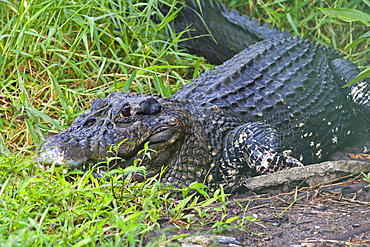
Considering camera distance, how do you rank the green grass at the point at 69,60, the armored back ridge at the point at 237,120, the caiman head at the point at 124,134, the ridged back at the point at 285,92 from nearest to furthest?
the caiman head at the point at 124,134
the armored back ridge at the point at 237,120
the ridged back at the point at 285,92
the green grass at the point at 69,60

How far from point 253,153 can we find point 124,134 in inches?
41.5

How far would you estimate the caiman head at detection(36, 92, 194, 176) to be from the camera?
312cm

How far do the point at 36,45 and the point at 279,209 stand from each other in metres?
3.30

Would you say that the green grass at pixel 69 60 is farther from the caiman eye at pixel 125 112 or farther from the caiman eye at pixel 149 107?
the caiman eye at pixel 149 107

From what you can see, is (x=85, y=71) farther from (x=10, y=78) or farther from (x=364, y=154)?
(x=364, y=154)

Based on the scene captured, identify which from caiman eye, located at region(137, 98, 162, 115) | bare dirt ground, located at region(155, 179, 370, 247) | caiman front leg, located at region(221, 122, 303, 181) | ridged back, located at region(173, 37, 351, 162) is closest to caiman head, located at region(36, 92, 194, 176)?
caiman eye, located at region(137, 98, 162, 115)

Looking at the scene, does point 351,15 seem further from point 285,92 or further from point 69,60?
point 69,60

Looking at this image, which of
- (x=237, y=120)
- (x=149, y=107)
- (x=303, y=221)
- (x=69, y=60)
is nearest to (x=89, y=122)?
(x=149, y=107)

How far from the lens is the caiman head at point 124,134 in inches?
123

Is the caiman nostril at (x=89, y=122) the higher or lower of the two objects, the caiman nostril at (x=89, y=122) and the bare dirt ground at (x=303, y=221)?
the higher

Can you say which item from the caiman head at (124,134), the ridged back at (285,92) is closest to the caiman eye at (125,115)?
the caiman head at (124,134)

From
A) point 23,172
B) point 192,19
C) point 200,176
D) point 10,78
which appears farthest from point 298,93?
point 10,78

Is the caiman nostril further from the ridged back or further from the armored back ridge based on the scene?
the ridged back

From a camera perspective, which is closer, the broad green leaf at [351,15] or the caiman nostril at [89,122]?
the broad green leaf at [351,15]
